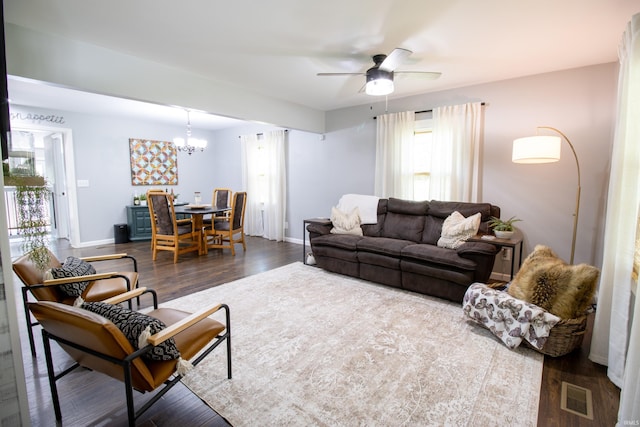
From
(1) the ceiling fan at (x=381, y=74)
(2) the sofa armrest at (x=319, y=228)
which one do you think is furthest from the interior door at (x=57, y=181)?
(1) the ceiling fan at (x=381, y=74)

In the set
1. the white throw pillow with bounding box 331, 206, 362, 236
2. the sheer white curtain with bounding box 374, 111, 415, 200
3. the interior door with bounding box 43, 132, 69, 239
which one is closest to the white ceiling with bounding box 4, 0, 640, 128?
the sheer white curtain with bounding box 374, 111, 415, 200

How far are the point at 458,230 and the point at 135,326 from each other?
3.17 m

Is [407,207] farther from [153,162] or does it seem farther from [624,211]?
[153,162]

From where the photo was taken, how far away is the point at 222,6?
2.11 meters

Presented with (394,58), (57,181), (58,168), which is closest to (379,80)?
(394,58)

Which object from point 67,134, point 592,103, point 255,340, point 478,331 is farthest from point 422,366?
point 67,134

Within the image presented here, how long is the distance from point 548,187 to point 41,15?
5.11m

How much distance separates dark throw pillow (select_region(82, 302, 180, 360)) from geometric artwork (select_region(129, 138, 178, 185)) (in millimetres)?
5778

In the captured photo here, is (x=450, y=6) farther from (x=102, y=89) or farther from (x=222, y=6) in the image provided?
(x=102, y=89)

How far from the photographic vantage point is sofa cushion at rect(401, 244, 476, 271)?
2.92 meters

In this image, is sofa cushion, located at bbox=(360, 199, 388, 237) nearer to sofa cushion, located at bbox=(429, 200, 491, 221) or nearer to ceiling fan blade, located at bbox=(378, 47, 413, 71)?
sofa cushion, located at bbox=(429, 200, 491, 221)

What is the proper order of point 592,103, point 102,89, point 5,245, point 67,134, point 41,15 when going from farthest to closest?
point 67,134 → point 592,103 → point 102,89 → point 41,15 → point 5,245

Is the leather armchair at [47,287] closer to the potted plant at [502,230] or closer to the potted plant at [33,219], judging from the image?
the potted plant at [33,219]

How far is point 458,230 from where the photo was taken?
11.0 feet
